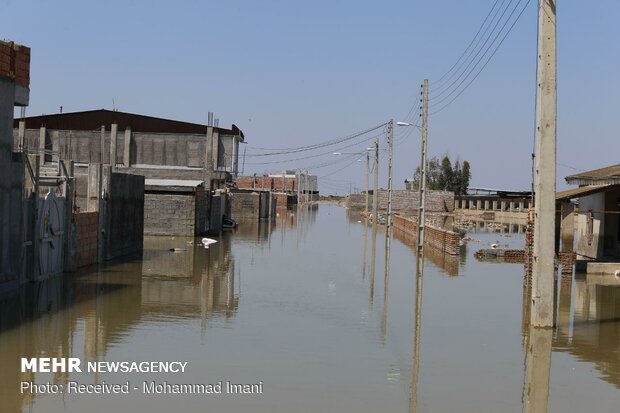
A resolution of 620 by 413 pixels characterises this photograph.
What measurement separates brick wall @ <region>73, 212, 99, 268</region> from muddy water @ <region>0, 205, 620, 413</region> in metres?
0.89

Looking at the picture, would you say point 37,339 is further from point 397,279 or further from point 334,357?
point 397,279

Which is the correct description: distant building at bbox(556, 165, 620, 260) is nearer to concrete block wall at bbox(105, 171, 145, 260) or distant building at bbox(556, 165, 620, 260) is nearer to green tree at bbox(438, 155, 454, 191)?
concrete block wall at bbox(105, 171, 145, 260)

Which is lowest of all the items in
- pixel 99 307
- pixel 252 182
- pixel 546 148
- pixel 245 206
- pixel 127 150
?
pixel 99 307

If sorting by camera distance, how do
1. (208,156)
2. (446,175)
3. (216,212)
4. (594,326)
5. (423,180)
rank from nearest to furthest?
1. (594,326)
2. (423,180)
3. (216,212)
4. (208,156)
5. (446,175)

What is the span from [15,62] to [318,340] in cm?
932

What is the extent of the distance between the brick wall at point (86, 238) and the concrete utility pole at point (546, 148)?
13.0 m

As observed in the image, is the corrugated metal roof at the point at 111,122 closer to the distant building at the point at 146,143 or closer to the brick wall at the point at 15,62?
the distant building at the point at 146,143

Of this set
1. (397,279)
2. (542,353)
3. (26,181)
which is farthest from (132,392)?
Answer: (397,279)

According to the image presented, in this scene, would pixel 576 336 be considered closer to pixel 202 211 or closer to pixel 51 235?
pixel 51 235

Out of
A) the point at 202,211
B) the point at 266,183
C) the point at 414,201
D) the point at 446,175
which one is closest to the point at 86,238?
the point at 202,211

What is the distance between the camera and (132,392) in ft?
33.5

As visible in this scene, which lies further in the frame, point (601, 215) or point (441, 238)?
point (441, 238)

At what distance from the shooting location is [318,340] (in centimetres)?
1427

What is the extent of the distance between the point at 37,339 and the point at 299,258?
19705mm
